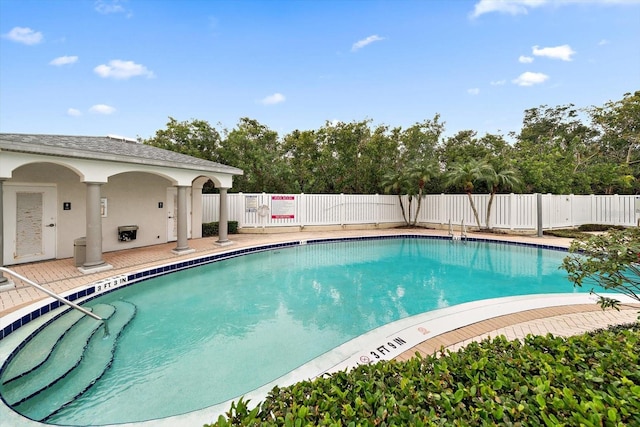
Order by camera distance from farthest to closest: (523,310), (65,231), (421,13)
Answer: (421,13) → (65,231) → (523,310)

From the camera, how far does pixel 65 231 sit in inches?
311

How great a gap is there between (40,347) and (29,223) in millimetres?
5196

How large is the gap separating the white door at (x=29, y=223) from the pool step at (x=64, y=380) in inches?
185

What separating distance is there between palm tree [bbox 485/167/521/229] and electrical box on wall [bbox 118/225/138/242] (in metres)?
14.5

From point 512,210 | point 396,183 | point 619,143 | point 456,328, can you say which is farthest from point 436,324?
point 619,143

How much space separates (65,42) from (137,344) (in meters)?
12.3

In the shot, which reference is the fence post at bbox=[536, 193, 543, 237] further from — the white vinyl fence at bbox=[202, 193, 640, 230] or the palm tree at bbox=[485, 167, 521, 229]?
the palm tree at bbox=[485, 167, 521, 229]

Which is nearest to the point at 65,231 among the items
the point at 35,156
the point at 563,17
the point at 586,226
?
the point at 35,156

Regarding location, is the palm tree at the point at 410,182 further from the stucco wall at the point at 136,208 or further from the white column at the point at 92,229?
the white column at the point at 92,229

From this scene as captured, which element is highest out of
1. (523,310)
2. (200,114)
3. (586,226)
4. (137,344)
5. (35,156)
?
(200,114)

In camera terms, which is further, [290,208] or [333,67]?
[333,67]

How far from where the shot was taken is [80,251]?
698 centimetres

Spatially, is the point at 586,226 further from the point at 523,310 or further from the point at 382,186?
the point at 523,310

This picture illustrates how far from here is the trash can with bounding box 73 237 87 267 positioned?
6949mm
